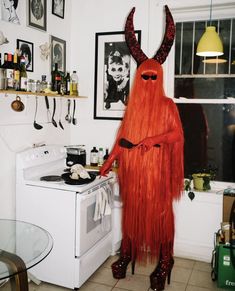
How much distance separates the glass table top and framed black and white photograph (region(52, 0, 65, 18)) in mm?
2103

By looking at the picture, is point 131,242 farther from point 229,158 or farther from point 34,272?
point 229,158

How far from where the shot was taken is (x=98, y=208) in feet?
9.56

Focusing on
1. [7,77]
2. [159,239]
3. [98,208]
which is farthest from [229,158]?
[7,77]

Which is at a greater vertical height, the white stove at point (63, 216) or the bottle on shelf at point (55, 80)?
the bottle on shelf at point (55, 80)

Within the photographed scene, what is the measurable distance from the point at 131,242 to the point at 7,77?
1651 mm

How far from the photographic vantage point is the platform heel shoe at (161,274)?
9.17ft

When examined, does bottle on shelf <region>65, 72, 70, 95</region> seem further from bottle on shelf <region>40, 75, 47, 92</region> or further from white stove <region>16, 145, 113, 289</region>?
white stove <region>16, 145, 113, 289</region>

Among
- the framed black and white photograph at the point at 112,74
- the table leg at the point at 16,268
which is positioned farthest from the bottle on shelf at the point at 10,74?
the table leg at the point at 16,268

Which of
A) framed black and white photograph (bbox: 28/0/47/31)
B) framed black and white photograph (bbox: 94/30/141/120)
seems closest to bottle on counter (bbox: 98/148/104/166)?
framed black and white photograph (bbox: 94/30/141/120)

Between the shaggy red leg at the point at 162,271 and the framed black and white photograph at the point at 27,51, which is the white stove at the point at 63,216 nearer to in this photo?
the shaggy red leg at the point at 162,271

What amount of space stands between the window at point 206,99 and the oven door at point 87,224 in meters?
1.06

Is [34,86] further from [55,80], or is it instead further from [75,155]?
[75,155]

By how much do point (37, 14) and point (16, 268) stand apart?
7.44ft

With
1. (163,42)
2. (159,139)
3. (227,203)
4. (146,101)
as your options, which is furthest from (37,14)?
(227,203)
